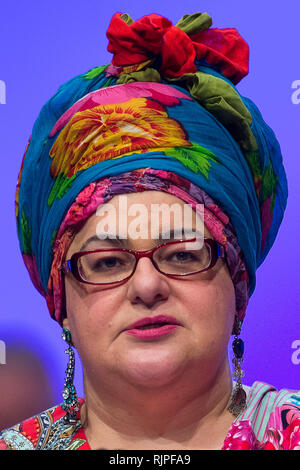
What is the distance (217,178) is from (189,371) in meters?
0.40

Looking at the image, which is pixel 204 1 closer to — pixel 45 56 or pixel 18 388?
pixel 45 56

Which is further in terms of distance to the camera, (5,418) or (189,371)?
(5,418)

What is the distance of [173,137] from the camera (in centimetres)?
171

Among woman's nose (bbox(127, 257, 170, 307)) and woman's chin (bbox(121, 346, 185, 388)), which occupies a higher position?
woman's nose (bbox(127, 257, 170, 307))

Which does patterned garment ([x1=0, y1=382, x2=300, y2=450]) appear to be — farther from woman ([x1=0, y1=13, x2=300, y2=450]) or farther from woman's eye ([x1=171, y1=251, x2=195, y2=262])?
woman's eye ([x1=171, y1=251, x2=195, y2=262])

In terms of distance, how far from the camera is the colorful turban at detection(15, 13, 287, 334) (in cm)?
168

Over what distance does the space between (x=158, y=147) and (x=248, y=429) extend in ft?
1.95

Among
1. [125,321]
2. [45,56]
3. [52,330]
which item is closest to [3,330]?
[52,330]

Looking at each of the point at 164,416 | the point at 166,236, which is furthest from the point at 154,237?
the point at 164,416

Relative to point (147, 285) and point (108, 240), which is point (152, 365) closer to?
point (147, 285)

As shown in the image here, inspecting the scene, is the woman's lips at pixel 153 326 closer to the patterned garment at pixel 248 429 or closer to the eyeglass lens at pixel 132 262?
the eyeglass lens at pixel 132 262

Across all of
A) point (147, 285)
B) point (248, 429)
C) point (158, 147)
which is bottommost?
point (248, 429)

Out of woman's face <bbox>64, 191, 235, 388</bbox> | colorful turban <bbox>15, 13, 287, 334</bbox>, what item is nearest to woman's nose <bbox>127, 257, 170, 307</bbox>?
woman's face <bbox>64, 191, 235, 388</bbox>

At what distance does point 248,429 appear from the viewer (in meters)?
1.63
